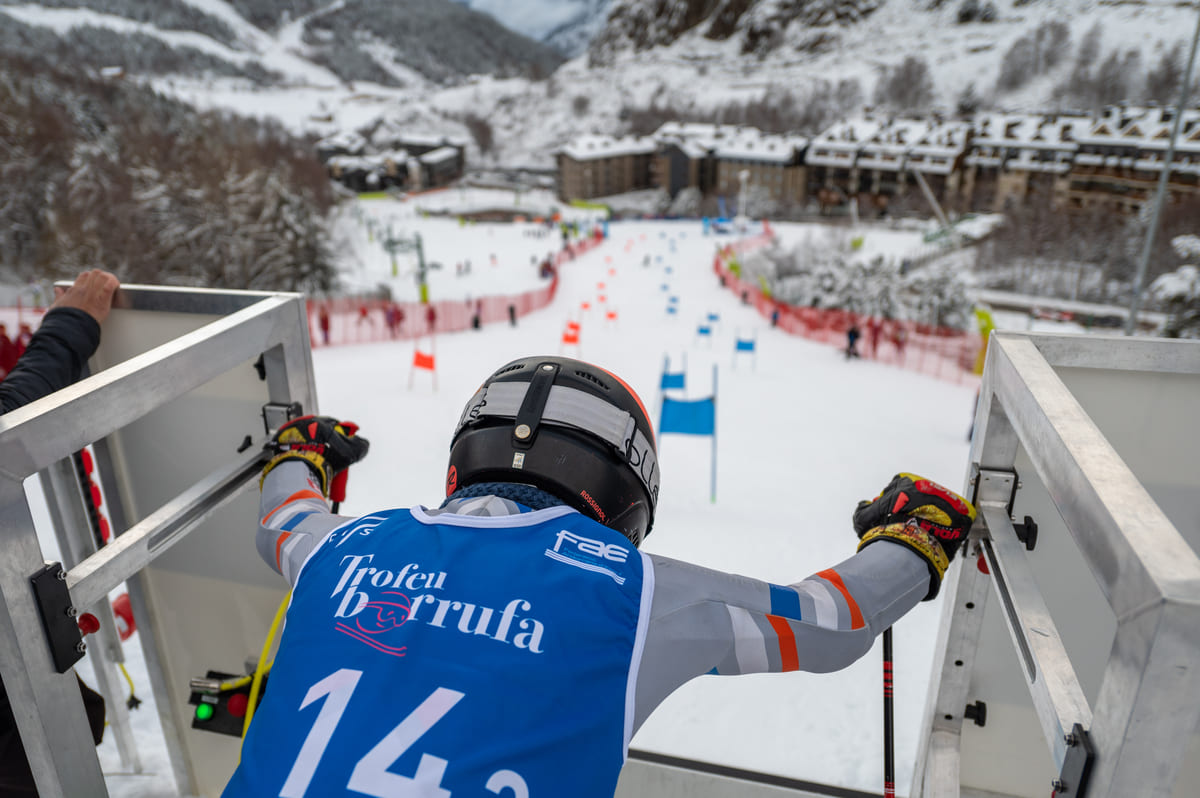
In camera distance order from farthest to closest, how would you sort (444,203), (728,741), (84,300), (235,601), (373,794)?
(444,203), (728,741), (235,601), (84,300), (373,794)

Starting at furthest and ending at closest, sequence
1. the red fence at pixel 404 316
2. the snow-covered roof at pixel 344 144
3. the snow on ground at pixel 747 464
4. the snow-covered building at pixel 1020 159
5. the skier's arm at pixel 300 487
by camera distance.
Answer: the snow-covered roof at pixel 344 144
the snow-covered building at pixel 1020 159
the red fence at pixel 404 316
the snow on ground at pixel 747 464
the skier's arm at pixel 300 487

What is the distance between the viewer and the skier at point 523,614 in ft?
3.73

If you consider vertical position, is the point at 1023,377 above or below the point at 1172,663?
above

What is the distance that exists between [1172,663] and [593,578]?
84 centimetres

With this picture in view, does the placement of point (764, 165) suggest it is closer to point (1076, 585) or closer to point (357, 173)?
point (357, 173)

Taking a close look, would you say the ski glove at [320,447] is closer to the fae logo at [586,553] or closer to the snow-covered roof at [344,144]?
the fae logo at [586,553]

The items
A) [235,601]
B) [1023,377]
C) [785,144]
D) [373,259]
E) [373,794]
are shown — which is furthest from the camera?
[785,144]

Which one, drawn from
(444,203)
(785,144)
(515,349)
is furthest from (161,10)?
(515,349)

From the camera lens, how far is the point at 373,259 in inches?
1726

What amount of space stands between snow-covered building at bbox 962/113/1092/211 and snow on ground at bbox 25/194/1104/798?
1568 inches

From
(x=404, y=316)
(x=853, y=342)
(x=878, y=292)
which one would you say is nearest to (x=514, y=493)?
(x=853, y=342)

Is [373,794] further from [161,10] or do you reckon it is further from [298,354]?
[161,10]

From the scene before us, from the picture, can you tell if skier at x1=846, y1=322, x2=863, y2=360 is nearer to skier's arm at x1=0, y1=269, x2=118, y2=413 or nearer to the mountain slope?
skier's arm at x1=0, y1=269, x2=118, y2=413

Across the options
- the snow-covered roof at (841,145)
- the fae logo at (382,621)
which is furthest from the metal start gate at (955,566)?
the snow-covered roof at (841,145)
